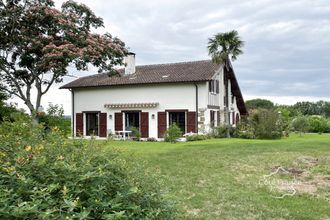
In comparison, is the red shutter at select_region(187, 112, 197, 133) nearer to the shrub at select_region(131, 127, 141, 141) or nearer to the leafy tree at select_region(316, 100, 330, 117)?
the shrub at select_region(131, 127, 141, 141)

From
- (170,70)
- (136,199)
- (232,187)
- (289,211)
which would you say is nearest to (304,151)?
(232,187)

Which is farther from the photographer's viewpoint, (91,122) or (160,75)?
(91,122)

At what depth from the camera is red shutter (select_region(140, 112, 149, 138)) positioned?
27.7 m

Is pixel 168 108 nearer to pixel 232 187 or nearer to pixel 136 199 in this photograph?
pixel 232 187

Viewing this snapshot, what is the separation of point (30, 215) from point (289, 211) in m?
4.93

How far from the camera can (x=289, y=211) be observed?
6.44 meters

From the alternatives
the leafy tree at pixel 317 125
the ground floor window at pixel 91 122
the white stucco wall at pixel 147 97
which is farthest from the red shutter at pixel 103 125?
the leafy tree at pixel 317 125

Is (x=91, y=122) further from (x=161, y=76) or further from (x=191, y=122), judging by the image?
(x=191, y=122)

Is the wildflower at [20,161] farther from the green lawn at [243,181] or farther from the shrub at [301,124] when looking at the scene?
the shrub at [301,124]

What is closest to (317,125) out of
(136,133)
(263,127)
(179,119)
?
(263,127)

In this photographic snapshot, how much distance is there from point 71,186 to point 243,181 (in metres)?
6.57

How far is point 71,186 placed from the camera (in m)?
2.86

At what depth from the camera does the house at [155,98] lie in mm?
26297

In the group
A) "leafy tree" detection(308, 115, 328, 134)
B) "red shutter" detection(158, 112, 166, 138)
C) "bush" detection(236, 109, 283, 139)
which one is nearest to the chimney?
"red shutter" detection(158, 112, 166, 138)
